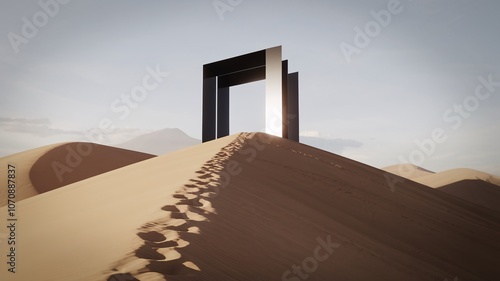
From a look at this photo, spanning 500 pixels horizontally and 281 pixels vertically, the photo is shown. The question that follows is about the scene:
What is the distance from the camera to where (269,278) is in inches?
105

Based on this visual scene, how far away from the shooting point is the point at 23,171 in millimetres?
12938

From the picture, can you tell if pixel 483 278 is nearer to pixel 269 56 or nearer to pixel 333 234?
pixel 333 234

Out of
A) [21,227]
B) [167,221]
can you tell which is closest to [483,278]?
[167,221]

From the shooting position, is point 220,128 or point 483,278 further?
point 220,128

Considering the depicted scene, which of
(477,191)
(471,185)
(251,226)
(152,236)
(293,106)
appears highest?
(293,106)

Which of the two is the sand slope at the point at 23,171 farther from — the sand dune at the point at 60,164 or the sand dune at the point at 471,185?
the sand dune at the point at 471,185

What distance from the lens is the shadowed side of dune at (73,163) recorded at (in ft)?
42.0

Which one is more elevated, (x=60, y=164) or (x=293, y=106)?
(x=293, y=106)

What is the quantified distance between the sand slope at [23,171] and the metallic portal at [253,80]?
19.6ft

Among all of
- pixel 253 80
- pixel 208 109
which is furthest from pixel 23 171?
pixel 253 80

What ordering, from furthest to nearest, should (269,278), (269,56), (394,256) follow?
1. (269,56)
2. (394,256)
3. (269,278)

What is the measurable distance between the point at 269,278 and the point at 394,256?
2122mm

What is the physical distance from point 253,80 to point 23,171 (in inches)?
345

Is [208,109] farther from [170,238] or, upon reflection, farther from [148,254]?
[148,254]
